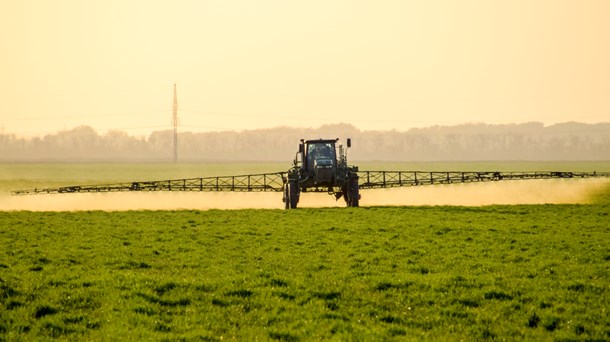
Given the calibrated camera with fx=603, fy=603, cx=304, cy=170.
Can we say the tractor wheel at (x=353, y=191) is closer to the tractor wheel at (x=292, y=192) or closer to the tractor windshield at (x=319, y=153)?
the tractor windshield at (x=319, y=153)

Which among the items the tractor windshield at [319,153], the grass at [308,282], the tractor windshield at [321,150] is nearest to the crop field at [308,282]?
the grass at [308,282]

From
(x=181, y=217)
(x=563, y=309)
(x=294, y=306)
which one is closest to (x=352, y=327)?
(x=294, y=306)

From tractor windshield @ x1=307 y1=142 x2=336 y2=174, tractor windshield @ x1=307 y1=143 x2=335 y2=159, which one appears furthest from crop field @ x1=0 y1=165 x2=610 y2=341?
tractor windshield @ x1=307 y1=143 x2=335 y2=159

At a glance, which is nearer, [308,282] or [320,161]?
[308,282]

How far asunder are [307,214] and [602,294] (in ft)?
70.9

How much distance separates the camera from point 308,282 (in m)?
15.4

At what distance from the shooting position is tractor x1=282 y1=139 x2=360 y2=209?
4034cm

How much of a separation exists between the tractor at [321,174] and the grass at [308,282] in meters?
12.5

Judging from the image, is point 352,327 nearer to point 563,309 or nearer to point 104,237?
point 563,309

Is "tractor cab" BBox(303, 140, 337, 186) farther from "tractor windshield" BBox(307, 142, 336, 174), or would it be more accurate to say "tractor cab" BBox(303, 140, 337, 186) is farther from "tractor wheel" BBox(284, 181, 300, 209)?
"tractor wheel" BBox(284, 181, 300, 209)

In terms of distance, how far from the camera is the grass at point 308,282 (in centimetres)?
1173

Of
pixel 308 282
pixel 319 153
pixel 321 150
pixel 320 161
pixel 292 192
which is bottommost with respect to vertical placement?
pixel 308 282

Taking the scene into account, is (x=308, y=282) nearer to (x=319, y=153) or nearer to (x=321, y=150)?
(x=319, y=153)

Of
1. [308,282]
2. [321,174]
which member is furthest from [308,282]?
[321,174]
